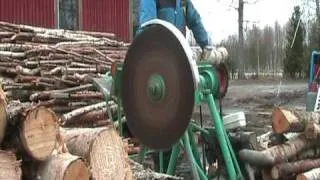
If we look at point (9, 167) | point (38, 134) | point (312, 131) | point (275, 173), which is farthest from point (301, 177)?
point (9, 167)

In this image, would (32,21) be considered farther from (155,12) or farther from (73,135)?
(73,135)

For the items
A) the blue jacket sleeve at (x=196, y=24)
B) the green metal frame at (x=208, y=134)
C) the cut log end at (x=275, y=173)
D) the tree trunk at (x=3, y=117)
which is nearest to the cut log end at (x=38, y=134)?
the tree trunk at (x=3, y=117)

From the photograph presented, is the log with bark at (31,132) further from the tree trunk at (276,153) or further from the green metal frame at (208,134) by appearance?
the tree trunk at (276,153)

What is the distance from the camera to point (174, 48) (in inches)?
183

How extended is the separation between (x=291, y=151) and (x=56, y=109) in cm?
475

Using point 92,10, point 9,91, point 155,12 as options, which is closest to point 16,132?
point 155,12

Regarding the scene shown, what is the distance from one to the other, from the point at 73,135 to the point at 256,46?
1521 inches

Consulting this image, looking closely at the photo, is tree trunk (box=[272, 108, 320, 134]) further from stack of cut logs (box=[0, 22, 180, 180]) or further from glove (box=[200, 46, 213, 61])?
stack of cut logs (box=[0, 22, 180, 180])

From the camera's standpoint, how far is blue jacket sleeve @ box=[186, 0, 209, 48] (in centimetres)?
654

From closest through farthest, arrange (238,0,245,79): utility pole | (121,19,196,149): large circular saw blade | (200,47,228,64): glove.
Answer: (121,19,196,149): large circular saw blade → (200,47,228,64): glove → (238,0,245,79): utility pole

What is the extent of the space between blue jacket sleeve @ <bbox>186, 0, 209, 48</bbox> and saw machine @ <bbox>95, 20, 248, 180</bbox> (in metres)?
0.68

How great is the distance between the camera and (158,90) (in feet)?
16.0

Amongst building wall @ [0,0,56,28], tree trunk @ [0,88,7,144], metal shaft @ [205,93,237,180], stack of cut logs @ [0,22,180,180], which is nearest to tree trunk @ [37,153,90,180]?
stack of cut logs @ [0,22,180,180]

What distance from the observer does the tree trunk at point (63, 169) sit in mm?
4156
